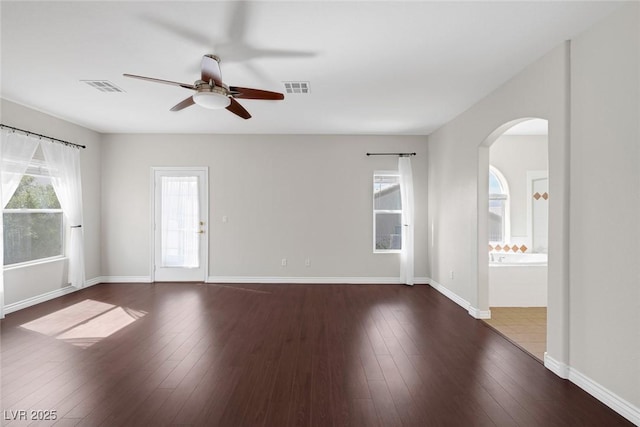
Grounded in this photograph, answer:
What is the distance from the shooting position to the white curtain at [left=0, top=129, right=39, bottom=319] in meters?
3.81

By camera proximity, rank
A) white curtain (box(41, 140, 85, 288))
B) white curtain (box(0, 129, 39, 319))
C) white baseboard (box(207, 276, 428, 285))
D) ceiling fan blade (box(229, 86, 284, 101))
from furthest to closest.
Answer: white baseboard (box(207, 276, 428, 285)) → white curtain (box(41, 140, 85, 288)) → white curtain (box(0, 129, 39, 319)) → ceiling fan blade (box(229, 86, 284, 101))

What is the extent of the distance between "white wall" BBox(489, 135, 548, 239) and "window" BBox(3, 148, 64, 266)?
290 inches

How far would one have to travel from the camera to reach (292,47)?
2652 millimetres

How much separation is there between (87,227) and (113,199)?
634 millimetres

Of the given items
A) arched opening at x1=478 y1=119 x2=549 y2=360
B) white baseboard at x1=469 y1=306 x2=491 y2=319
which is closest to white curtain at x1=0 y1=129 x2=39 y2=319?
white baseboard at x1=469 y1=306 x2=491 y2=319

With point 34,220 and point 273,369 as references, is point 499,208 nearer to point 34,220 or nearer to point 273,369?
point 273,369

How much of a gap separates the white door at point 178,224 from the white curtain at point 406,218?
11.7ft

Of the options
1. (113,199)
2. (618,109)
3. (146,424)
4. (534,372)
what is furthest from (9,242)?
(618,109)

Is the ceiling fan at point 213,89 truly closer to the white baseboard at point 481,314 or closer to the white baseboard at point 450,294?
the white baseboard at point 481,314

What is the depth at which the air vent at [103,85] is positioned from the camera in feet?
11.1

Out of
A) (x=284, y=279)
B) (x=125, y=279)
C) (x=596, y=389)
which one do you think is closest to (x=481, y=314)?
(x=596, y=389)

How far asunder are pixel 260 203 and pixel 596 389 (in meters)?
4.82

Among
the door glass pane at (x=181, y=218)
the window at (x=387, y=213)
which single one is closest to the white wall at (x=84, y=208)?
the door glass pane at (x=181, y=218)

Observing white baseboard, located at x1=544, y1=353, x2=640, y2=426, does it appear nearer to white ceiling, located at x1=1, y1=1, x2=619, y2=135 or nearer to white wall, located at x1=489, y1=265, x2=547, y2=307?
white wall, located at x1=489, y1=265, x2=547, y2=307
